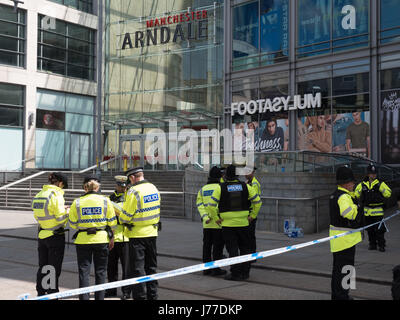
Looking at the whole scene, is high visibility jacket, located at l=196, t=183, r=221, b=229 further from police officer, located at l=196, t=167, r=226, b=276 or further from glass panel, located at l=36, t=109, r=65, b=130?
glass panel, located at l=36, t=109, r=65, b=130

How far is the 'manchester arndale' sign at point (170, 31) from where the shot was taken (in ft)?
100

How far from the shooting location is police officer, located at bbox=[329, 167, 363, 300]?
21.2ft

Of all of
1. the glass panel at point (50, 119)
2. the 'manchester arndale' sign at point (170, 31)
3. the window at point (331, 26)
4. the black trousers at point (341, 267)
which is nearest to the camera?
the black trousers at point (341, 267)

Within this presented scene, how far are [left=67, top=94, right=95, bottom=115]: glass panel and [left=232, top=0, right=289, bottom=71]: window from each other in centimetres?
1326

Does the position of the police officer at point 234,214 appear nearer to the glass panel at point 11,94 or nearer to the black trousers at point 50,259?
the black trousers at point 50,259

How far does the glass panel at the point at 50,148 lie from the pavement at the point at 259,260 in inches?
666

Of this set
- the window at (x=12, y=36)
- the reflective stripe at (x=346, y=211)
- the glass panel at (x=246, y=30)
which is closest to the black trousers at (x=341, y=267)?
the reflective stripe at (x=346, y=211)

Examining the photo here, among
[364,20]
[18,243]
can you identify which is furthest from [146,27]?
[18,243]

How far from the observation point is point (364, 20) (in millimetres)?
23031

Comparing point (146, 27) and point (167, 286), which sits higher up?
point (146, 27)

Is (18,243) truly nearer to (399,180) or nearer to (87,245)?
(87,245)

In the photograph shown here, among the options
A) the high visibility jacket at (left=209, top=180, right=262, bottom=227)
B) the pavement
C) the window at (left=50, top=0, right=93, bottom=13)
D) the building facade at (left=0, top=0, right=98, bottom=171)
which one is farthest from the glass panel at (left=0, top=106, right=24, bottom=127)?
the high visibility jacket at (left=209, top=180, right=262, bottom=227)

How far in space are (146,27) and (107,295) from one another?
1106 inches
